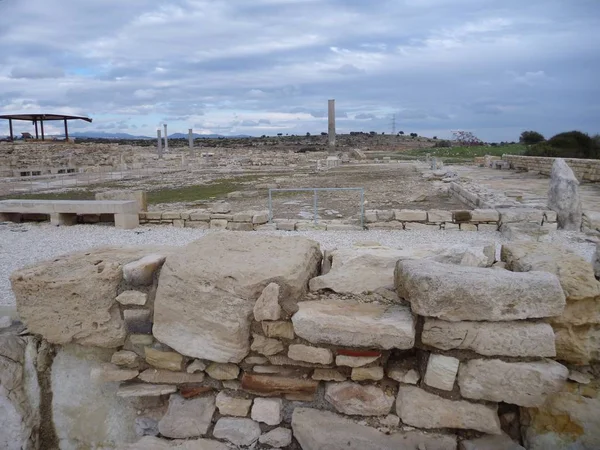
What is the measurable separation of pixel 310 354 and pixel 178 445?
1.07m

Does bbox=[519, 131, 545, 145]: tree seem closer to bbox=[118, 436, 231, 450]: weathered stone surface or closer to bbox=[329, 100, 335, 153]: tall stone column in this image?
bbox=[329, 100, 335, 153]: tall stone column

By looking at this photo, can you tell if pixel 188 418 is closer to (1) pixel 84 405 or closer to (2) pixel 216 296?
(2) pixel 216 296

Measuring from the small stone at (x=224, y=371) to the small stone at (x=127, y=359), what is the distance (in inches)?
23.5

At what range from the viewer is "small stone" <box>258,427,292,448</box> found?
2.96m

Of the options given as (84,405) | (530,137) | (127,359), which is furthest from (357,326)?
(530,137)

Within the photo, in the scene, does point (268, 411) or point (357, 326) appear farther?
point (268, 411)

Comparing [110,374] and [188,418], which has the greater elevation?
[110,374]

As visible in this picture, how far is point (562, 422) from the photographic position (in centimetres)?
275

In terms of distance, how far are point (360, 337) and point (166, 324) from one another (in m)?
1.36

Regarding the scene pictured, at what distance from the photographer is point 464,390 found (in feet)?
8.90

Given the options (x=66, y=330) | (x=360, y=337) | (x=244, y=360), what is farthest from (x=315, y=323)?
(x=66, y=330)

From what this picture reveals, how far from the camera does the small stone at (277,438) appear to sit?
2.96m

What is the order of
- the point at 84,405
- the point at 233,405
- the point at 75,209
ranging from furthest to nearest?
the point at 75,209, the point at 84,405, the point at 233,405

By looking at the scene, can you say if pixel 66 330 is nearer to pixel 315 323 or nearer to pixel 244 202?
pixel 315 323
